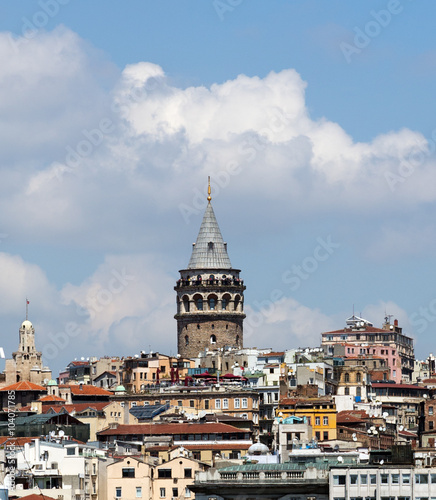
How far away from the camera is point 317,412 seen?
154625 mm

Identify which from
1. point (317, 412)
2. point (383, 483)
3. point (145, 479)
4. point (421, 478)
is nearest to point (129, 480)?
point (145, 479)

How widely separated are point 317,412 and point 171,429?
15597 mm

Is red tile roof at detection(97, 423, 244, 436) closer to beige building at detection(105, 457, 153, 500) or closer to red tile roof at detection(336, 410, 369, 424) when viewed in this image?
red tile roof at detection(336, 410, 369, 424)

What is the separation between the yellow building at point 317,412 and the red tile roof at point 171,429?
341 inches

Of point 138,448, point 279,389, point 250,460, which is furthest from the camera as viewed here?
point 279,389

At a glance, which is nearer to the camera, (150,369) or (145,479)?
(145,479)

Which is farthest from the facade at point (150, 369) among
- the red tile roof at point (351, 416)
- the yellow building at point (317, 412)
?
the yellow building at point (317, 412)

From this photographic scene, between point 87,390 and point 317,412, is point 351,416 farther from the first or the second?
point 87,390

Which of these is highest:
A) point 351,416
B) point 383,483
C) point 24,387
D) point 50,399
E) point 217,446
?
point 24,387

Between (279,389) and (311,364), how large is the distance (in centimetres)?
1464

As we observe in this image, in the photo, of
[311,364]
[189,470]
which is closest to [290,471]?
[189,470]

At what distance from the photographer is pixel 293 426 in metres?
140

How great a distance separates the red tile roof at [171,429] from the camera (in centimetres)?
14162

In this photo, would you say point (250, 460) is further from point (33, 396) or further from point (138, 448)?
point (33, 396)
